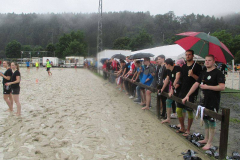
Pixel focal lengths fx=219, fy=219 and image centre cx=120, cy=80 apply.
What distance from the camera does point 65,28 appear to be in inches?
4614

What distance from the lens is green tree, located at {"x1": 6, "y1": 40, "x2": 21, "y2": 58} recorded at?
330ft

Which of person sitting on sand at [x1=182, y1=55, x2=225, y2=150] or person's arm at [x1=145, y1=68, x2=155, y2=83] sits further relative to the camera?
person's arm at [x1=145, y1=68, x2=155, y2=83]

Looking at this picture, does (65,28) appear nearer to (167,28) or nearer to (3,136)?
(167,28)

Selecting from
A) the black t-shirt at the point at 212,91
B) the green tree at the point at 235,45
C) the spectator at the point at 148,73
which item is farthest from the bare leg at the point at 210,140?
the green tree at the point at 235,45

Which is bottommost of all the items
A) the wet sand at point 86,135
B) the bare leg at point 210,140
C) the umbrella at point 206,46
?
the wet sand at point 86,135

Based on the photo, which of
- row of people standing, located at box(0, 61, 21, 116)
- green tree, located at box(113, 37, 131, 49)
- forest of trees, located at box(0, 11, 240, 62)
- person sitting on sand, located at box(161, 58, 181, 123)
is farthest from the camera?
forest of trees, located at box(0, 11, 240, 62)

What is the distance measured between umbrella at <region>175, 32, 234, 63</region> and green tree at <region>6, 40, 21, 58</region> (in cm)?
10738

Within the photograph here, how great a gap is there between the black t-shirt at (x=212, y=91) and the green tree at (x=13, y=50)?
10816cm

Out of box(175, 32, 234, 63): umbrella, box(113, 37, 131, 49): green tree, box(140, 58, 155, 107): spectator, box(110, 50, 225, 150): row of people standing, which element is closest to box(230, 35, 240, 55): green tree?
box(113, 37, 131, 49): green tree

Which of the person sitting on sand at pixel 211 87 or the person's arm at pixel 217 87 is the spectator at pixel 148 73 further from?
the person's arm at pixel 217 87

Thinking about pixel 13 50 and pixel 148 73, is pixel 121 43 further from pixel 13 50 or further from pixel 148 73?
pixel 148 73

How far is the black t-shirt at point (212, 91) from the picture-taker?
3704 millimetres

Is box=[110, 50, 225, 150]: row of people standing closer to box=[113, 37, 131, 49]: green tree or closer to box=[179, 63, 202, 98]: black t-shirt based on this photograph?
box=[179, 63, 202, 98]: black t-shirt

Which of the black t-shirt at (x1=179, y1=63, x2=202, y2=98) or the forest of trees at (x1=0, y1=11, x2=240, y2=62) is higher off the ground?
the forest of trees at (x1=0, y1=11, x2=240, y2=62)
